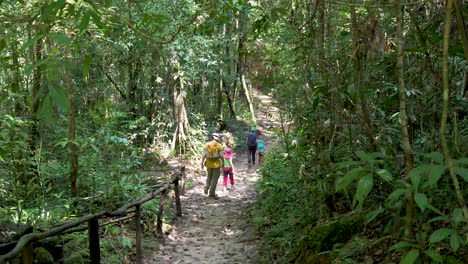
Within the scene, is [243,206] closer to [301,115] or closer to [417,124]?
[301,115]

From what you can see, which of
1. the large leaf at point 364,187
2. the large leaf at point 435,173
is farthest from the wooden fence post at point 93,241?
the large leaf at point 435,173

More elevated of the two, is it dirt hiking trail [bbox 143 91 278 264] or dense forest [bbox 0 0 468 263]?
dense forest [bbox 0 0 468 263]

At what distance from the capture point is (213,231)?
28.4 ft

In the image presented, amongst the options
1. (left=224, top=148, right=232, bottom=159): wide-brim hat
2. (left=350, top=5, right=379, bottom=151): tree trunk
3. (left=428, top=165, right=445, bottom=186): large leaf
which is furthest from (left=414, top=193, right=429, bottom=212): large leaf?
(left=224, top=148, right=232, bottom=159): wide-brim hat

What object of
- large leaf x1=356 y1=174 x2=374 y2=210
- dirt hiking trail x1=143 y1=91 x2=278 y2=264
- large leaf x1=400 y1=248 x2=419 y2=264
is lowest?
dirt hiking trail x1=143 y1=91 x2=278 y2=264

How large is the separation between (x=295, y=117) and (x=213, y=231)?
9.64 ft

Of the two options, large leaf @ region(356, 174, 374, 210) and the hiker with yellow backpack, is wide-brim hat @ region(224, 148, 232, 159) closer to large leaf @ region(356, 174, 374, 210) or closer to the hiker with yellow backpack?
the hiker with yellow backpack

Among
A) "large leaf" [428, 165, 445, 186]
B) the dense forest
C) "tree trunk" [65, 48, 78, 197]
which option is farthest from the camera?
"tree trunk" [65, 48, 78, 197]

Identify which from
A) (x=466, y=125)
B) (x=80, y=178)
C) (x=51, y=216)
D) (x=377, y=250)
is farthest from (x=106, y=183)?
(x=466, y=125)

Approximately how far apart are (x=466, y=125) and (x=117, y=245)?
5.35 metres

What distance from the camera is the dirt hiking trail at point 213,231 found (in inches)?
276

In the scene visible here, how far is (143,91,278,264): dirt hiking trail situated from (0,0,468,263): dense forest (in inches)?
14.7

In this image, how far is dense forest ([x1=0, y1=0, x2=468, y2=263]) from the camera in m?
2.53

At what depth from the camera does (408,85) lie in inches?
180
